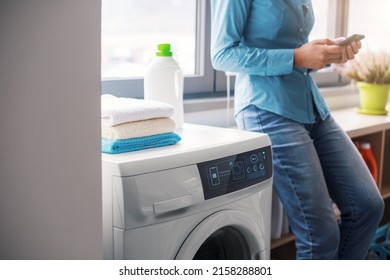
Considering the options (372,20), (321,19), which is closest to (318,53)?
(321,19)

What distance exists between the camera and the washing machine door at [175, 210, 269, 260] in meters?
1.32

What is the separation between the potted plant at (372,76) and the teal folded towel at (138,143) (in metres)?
1.45

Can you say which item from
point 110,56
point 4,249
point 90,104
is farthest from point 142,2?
point 4,249

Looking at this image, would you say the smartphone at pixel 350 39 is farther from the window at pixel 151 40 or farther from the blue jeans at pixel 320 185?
the window at pixel 151 40

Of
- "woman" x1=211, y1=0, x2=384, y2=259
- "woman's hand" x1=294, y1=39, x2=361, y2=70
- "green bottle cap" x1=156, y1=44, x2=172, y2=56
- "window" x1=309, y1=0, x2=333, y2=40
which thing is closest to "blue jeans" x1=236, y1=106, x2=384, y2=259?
"woman" x1=211, y1=0, x2=384, y2=259

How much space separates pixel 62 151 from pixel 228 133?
694 millimetres

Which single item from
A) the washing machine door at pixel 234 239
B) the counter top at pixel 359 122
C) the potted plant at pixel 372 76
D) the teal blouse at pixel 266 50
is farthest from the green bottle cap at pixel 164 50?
the potted plant at pixel 372 76

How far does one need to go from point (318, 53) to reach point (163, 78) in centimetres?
46

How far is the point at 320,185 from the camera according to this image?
63.5 inches

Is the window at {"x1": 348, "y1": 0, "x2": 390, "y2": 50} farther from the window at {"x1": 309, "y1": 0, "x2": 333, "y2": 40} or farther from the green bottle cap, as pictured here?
the green bottle cap

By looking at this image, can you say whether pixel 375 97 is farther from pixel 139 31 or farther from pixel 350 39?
pixel 139 31

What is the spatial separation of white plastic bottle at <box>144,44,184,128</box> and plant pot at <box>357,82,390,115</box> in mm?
1298
